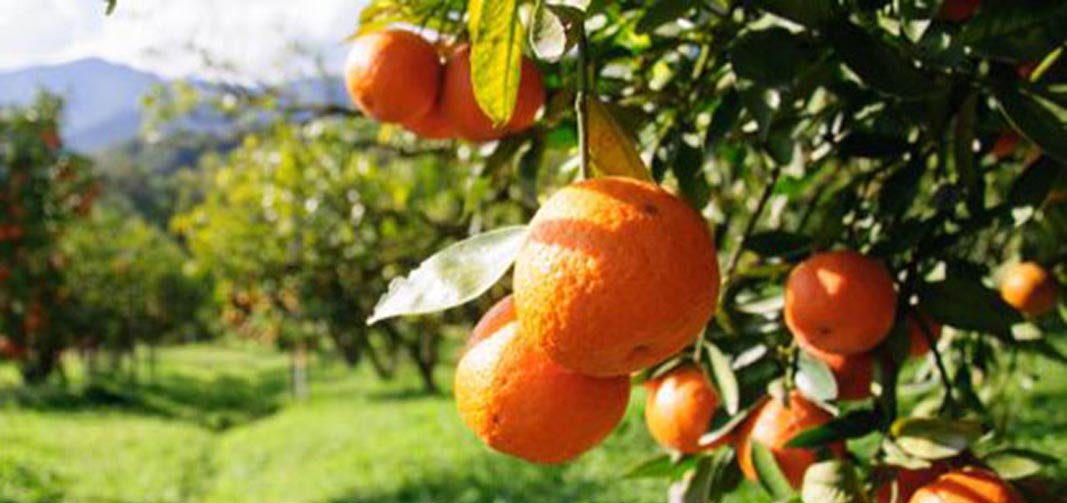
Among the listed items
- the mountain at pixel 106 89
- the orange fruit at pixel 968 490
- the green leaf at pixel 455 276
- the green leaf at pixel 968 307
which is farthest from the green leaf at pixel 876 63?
the mountain at pixel 106 89

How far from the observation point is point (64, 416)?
1321 cm

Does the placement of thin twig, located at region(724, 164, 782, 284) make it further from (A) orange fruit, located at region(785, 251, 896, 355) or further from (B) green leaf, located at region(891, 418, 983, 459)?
(B) green leaf, located at region(891, 418, 983, 459)

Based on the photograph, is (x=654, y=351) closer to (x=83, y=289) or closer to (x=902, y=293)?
(x=902, y=293)

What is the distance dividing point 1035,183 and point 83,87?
9.80 feet

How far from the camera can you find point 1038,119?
1.03 m

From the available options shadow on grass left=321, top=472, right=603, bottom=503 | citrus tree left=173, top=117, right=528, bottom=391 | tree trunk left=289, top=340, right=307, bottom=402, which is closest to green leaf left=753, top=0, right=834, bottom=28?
citrus tree left=173, top=117, right=528, bottom=391

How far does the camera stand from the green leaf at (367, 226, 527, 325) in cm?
67

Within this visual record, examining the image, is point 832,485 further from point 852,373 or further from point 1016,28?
point 1016,28

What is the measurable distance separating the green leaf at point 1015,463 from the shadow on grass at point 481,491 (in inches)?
188

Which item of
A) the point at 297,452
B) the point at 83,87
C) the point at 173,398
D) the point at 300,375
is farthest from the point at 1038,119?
the point at 300,375

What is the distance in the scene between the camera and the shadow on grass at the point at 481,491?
242 inches

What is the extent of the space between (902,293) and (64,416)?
45.6 ft

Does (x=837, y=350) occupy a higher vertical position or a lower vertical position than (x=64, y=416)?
higher

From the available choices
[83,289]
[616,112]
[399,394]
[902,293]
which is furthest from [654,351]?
[83,289]
